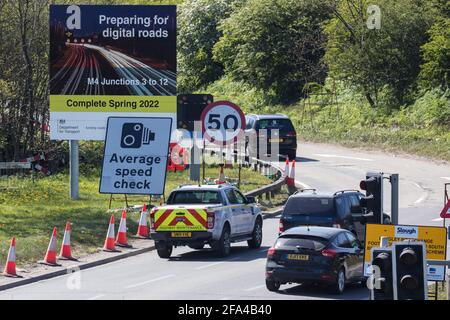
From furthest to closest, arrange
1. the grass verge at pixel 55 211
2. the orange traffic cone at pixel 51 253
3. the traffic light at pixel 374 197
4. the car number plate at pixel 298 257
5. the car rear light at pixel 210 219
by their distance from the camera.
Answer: the grass verge at pixel 55 211
the car rear light at pixel 210 219
the orange traffic cone at pixel 51 253
the car number plate at pixel 298 257
the traffic light at pixel 374 197

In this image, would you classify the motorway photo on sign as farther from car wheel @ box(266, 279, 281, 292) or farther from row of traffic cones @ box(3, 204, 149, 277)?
car wheel @ box(266, 279, 281, 292)

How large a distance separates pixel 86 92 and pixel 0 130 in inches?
492

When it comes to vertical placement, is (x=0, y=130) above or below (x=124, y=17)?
below

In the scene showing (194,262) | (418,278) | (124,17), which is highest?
(124,17)

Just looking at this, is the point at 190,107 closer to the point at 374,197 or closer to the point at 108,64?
the point at 108,64

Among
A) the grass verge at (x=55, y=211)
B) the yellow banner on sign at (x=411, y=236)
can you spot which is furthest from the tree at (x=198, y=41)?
the yellow banner on sign at (x=411, y=236)

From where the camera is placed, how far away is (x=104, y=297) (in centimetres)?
1911

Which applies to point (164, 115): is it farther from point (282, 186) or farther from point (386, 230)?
point (386, 230)

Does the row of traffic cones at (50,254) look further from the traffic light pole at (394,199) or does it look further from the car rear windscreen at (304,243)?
the traffic light pole at (394,199)

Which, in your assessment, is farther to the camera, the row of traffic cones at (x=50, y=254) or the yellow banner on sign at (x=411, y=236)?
the row of traffic cones at (x=50, y=254)

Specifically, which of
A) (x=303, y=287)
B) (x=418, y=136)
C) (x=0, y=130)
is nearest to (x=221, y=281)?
(x=303, y=287)

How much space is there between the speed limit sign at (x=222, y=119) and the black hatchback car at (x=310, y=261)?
25.7 ft

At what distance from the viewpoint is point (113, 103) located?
32594 mm

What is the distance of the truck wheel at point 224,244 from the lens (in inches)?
976
